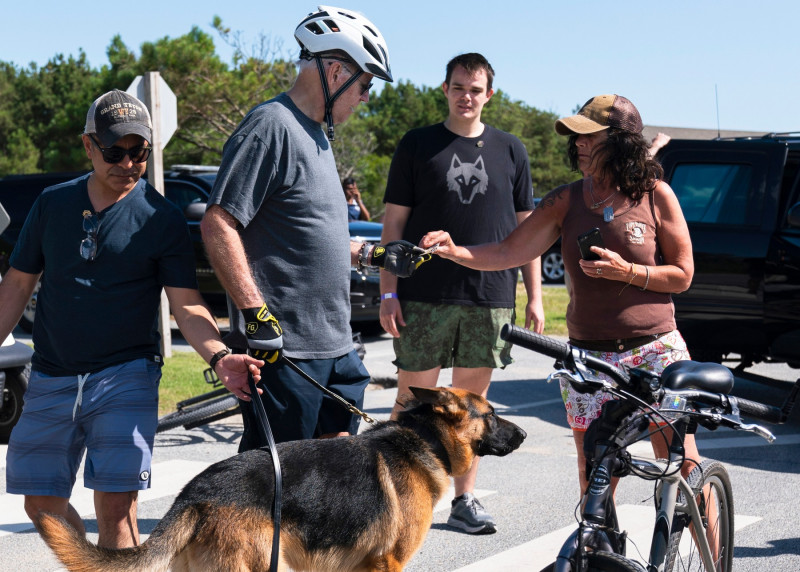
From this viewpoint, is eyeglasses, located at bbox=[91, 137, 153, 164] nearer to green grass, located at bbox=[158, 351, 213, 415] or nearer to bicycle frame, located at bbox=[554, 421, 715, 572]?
bicycle frame, located at bbox=[554, 421, 715, 572]

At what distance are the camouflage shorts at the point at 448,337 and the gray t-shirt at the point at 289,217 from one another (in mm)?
1680

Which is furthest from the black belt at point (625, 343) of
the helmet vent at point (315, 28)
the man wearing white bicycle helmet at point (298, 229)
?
the helmet vent at point (315, 28)

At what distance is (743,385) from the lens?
10.0 metres

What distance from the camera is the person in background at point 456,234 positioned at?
17.4 feet

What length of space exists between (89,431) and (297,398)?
0.81m

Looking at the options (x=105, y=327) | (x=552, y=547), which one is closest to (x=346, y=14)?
(x=105, y=327)

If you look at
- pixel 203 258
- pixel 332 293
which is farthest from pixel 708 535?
pixel 203 258

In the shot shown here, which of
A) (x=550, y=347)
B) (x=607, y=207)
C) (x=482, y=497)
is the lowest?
(x=482, y=497)

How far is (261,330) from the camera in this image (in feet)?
10.9

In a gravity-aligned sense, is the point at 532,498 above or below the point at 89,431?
below

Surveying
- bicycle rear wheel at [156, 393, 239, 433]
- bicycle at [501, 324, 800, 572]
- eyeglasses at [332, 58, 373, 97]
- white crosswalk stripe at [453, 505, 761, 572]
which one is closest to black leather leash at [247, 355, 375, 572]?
bicycle at [501, 324, 800, 572]

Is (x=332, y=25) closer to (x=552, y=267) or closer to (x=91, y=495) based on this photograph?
(x=91, y=495)

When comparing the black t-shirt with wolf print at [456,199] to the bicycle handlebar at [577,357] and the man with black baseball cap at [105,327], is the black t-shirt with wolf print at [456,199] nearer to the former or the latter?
the man with black baseball cap at [105,327]

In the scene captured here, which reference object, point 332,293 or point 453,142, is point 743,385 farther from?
point 332,293
